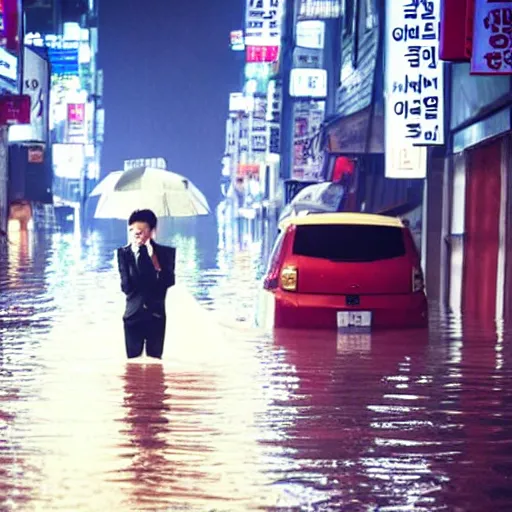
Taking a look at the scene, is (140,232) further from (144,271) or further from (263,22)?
(263,22)

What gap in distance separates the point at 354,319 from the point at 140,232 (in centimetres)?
345

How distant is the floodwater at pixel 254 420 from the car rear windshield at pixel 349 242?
0.97 metres

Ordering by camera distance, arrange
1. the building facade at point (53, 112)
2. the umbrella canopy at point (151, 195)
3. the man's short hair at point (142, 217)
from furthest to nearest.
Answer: the building facade at point (53, 112)
the umbrella canopy at point (151, 195)
the man's short hair at point (142, 217)

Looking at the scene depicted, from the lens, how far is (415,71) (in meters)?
22.5

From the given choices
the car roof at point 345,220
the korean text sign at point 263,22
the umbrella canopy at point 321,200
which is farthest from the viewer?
the korean text sign at point 263,22

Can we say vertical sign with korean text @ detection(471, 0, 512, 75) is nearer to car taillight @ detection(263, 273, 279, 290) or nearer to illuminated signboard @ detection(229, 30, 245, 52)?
car taillight @ detection(263, 273, 279, 290)

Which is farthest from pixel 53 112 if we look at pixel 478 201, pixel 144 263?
pixel 144 263

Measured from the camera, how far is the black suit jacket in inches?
471

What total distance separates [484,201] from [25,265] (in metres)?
18.0

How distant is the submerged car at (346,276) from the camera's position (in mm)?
14391

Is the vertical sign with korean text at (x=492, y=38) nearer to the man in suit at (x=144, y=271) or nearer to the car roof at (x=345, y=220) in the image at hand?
the car roof at (x=345, y=220)

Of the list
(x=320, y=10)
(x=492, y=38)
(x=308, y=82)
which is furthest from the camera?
(x=308, y=82)

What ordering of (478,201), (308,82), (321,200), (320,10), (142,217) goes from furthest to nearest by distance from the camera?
(308,82) < (320,10) < (321,200) < (478,201) < (142,217)

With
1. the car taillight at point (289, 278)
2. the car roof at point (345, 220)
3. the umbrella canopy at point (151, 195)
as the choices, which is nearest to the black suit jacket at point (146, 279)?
the car taillight at point (289, 278)
